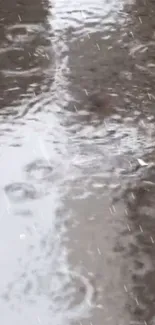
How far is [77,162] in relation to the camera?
16.0ft

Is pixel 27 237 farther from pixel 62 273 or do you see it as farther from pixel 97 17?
pixel 97 17

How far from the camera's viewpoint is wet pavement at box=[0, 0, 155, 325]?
3.87 metres

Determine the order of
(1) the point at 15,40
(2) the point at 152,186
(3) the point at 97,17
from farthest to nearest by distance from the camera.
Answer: (3) the point at 97,17
(1) the point at 15,40
(2) the point at 152,186

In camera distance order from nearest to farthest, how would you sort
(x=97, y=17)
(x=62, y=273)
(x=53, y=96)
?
(x=62, y=273)
(x=53, y=96)
(x=97, y=17)

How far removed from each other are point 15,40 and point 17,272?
307cm

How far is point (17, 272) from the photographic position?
3979 mm

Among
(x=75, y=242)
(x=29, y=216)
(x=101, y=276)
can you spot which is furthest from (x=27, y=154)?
(x=101, y=276)

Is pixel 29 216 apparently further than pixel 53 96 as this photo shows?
No

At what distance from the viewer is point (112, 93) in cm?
562

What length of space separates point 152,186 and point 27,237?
1.05 m

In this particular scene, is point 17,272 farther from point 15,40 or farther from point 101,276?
point 15,40

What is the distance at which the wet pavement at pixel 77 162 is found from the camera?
3869mm

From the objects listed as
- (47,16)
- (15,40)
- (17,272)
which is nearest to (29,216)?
(17,272)

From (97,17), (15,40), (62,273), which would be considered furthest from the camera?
(97,17)
